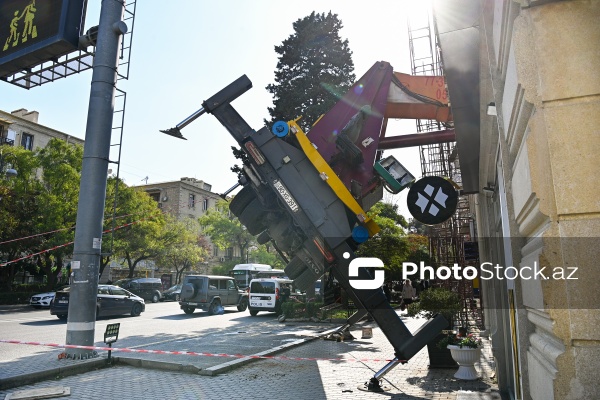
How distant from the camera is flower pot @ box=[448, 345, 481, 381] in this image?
7141 millimetres

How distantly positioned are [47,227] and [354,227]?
25211 mm

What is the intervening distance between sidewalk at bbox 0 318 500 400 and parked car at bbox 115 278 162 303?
72.4 ft

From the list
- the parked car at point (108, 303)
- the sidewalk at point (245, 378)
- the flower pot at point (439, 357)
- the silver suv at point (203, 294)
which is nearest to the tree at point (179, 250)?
the silver suv at point (203, 294)

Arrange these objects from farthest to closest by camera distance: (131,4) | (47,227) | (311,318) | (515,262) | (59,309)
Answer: (47,227) → (311,318) → (59,309) → (131,4) → (515,262)

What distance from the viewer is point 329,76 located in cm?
1973

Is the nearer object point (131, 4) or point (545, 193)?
point (545, 193)

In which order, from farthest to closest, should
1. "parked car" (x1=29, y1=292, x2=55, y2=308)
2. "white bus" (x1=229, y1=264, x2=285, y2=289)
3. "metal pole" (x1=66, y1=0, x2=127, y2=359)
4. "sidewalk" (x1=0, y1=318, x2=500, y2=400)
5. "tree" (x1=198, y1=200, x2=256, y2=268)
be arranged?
1. "tree" (x1=198, y1=200, x2=256, y2=268)
2. "white bus" (x1=229, y1=264, x2=285, y2=289)
3. "parked car" (x1=29, y1=292, x2=55, y2=308)
4. "metal pole" (x1=66, y1=0, x2=127, y2=359)
5. "sidewalk" (x1=0, y1=318, x2=500, y2=400)

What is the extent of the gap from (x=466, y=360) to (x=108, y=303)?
16197 mm

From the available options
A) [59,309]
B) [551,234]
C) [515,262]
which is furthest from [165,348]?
[551,234]

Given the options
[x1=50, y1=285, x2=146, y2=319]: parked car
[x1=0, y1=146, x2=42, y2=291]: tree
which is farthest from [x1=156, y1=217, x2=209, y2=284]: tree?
[x1=50, y1=285, x2=146, y2=319]: parked car

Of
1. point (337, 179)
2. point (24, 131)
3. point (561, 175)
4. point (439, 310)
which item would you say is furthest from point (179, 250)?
point (561, 175)

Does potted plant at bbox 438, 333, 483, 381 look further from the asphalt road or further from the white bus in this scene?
the white bus

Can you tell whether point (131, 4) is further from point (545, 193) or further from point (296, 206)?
point (545, 193)

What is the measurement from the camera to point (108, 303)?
1878 centimetres
